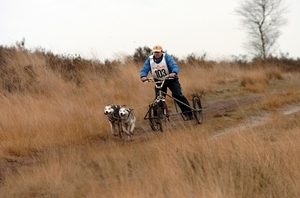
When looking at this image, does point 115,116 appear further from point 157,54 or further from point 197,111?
point 197,111

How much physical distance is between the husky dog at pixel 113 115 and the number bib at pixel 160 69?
117 centimetres

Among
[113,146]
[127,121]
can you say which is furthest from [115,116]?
[113,146]

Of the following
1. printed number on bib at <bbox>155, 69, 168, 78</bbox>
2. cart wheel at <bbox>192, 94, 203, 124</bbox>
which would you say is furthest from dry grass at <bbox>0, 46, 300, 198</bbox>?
printed number on bib at <bbox>155, 69, 168, 78</bbox>

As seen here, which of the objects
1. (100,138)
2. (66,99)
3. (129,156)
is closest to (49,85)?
(66,99)

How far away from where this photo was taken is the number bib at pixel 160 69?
32.9 ft

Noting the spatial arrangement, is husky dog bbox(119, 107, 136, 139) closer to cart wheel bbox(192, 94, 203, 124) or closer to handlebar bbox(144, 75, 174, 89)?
handlebar bbox(144, 75, 174, 89)

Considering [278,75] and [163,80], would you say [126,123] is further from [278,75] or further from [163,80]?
[278,75]

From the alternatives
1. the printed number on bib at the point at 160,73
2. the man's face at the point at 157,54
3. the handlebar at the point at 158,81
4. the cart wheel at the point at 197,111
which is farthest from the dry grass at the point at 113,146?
the man's face at the point at 157,54

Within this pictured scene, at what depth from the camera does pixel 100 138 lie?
9797mm

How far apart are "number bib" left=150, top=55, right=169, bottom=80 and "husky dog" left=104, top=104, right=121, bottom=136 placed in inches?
45.9

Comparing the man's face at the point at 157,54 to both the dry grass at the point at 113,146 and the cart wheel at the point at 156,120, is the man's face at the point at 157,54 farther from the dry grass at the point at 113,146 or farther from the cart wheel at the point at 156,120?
the dry grass at the point at 113,146

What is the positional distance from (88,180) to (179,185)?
134 centimetres

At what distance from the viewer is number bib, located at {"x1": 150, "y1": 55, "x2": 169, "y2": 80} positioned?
32.9 ft

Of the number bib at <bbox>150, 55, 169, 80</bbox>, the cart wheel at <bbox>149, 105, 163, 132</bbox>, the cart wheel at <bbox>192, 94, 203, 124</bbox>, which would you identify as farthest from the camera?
the cart wheel at <bbox>192, 94, 203, 124</bbox>
